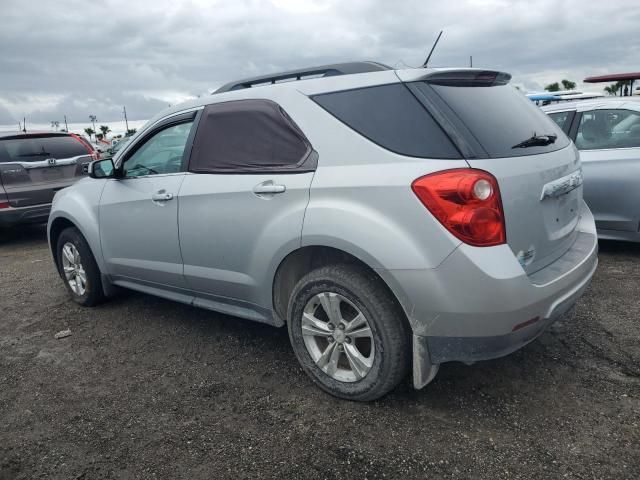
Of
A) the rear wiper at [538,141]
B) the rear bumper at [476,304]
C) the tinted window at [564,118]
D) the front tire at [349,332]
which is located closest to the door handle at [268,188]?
the front tire at [349,332]

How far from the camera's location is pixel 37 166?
7379 millimetres

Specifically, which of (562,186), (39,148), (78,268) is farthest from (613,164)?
(39,148)

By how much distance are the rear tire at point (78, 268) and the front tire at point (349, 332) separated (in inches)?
90.3

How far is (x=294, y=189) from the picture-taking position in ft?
9.04

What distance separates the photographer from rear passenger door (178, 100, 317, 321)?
111 inches

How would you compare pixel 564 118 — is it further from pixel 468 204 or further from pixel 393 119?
pixel 468 204

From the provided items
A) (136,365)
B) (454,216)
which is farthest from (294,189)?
(136,365)

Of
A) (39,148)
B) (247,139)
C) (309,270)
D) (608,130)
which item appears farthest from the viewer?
(39,148)

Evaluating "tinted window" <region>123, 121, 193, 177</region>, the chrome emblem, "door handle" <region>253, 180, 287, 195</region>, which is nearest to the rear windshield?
"tinted window" <region>123, 121, 193, 177</region>

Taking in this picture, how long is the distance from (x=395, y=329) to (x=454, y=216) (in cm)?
62

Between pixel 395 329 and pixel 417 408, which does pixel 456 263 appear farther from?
pixel 417 408

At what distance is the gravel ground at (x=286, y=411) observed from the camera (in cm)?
234

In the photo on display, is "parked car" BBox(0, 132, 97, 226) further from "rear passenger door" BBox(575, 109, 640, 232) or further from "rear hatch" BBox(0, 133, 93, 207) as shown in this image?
"rear passenger door" BBox(575, 109, 640, 232)

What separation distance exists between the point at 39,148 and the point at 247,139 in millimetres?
5773
